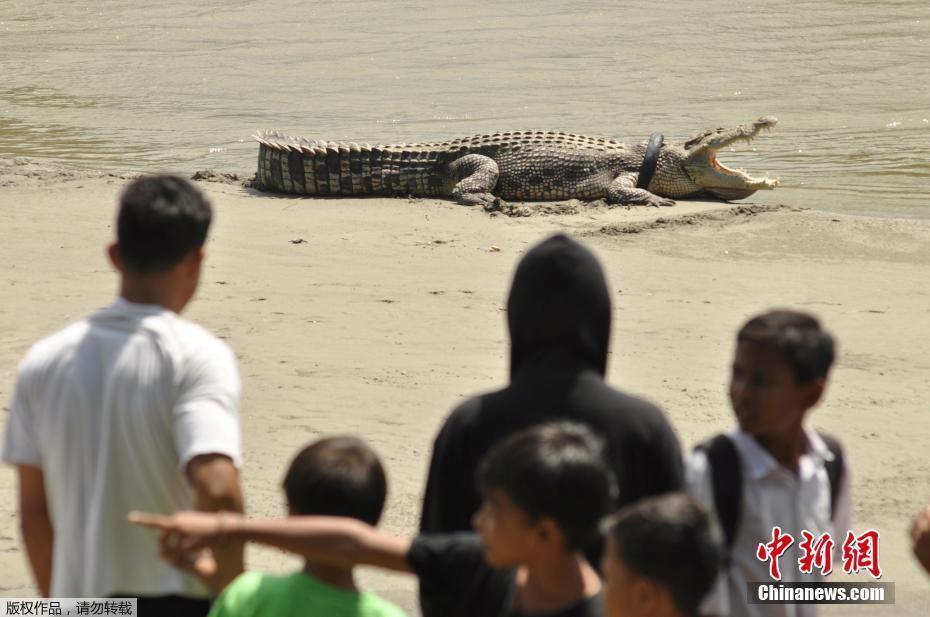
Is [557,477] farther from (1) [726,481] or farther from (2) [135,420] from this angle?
(2) [135,420]

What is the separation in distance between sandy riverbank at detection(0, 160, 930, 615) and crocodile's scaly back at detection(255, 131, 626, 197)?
568 mm

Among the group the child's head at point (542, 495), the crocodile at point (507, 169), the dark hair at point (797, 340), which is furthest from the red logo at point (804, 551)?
the crocodile at point (507, 169)

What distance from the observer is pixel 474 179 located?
11.8 meters

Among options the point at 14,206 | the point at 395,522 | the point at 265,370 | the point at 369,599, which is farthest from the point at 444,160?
the point at 369,599

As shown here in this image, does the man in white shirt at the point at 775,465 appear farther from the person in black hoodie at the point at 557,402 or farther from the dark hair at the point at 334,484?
the dark hair at the point at 334,484

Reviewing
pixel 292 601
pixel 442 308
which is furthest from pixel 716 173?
pixel 292 601

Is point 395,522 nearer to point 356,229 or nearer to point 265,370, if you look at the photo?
point 265,370

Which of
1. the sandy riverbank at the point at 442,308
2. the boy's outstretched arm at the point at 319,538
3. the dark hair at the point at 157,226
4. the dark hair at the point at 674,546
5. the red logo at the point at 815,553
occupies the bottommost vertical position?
the sandy riverbank at the point at 442,308

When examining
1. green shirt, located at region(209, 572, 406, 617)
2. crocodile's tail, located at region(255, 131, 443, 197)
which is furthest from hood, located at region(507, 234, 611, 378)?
crocodile's tail, located at region(255, 131, 443, 197)

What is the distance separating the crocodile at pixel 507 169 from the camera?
12008mm

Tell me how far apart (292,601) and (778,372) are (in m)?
1.19

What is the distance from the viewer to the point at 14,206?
10273 millimetres

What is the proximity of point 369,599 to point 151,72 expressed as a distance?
62.1 ft

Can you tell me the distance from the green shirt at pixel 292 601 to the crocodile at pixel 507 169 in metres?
9.27
